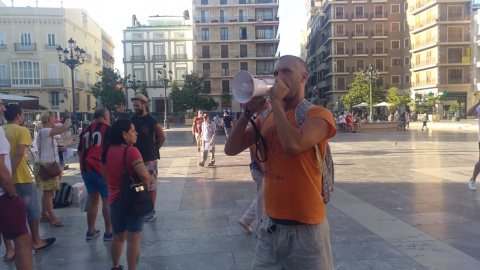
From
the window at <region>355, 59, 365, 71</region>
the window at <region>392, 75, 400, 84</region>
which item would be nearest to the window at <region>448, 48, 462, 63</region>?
the window at <region>392, 75, 400, 84</region>

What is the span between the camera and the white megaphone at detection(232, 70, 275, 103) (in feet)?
6.82

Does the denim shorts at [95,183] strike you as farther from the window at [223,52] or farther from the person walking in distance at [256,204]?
the window at [223,52]

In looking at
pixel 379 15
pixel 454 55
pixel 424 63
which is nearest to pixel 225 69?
pixel 379 15

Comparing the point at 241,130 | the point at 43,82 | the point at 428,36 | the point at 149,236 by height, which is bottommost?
the point at 149,236

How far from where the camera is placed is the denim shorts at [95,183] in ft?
14.9

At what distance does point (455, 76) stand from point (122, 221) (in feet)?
177

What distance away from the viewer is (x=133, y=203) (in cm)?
339

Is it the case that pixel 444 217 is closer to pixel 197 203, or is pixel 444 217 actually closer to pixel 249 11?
pixel 197 203

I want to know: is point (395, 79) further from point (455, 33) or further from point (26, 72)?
point (26, 72)

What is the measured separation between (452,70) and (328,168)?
54219 millimetres

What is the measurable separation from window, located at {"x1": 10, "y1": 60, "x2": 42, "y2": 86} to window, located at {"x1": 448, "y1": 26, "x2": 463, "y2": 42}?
50.3 m

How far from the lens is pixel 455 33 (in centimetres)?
4853

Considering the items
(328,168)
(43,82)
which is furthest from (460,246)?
(43,82)

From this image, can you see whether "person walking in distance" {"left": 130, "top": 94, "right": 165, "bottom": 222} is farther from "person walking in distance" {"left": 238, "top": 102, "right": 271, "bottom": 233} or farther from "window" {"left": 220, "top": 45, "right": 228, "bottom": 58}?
"window" {"left": 220, "top": 45, "right": 228, "bottom": 58}
